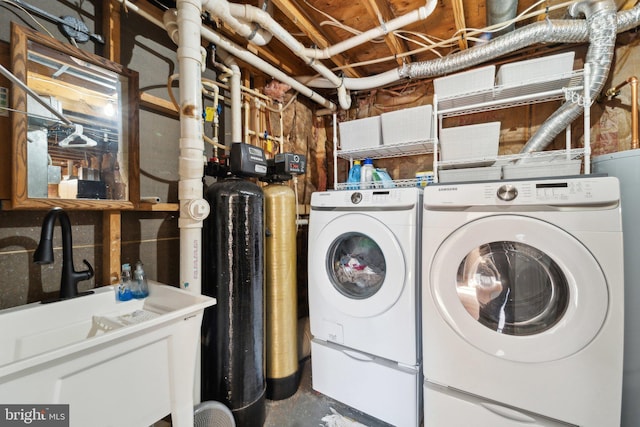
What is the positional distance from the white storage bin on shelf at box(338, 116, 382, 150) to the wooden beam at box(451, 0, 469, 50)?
0.72m

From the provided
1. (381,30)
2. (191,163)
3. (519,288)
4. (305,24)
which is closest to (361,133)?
(381,30)

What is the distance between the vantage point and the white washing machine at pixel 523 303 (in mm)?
941

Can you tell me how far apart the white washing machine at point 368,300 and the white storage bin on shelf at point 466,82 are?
0.91 metres

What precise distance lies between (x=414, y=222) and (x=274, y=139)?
1.35 meters

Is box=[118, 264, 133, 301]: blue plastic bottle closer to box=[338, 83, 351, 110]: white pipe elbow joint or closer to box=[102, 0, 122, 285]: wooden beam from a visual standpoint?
box=[102, 0, 122, 285]: wooden beam

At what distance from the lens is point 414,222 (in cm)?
129

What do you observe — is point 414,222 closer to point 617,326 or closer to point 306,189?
point 617,326

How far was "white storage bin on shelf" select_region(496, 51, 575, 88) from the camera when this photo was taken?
58.4 inches

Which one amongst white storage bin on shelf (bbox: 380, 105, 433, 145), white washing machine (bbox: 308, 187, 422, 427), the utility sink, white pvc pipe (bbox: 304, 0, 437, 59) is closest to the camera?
the utility sink

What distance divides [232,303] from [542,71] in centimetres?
218

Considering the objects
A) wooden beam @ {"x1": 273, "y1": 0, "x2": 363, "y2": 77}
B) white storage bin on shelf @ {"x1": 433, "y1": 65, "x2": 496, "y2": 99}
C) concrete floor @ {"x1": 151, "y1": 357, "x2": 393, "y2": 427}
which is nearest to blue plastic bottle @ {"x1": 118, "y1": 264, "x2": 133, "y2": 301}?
concrete floor @ {"x1": 151, "y1": 357, "x2": 393, "y2": 427}

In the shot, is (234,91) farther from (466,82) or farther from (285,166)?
(466,82)

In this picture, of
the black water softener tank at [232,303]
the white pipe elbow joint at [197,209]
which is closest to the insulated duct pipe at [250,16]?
the black water softener tank at [232,303]

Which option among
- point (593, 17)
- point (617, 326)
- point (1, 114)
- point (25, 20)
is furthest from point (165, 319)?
point (593, 17)
